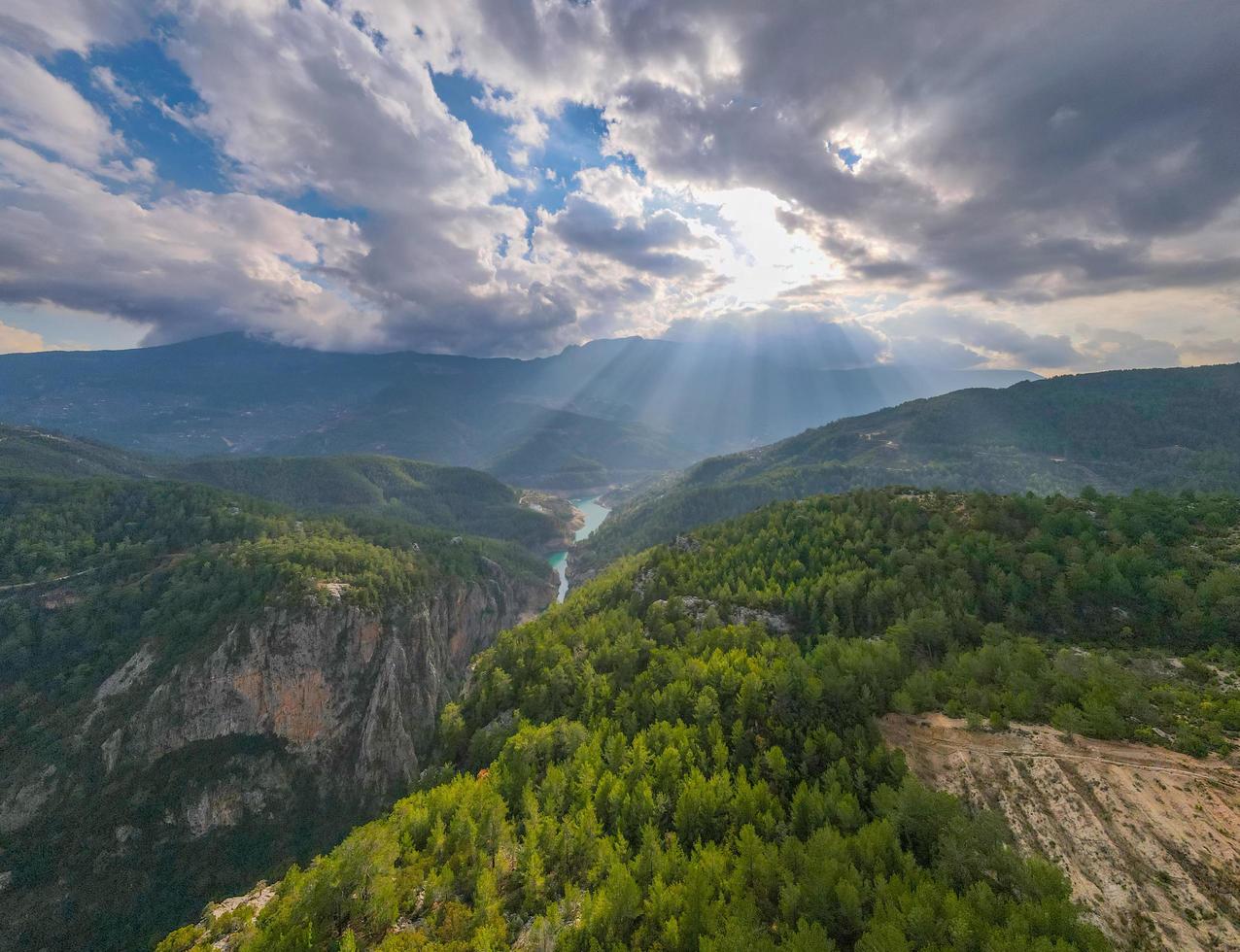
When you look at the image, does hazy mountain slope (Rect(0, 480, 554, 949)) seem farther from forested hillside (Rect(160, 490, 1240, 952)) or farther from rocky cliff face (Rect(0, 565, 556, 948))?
forested hillside (Rect(160, 490, 1240, 952))

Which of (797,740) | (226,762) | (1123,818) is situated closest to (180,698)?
(226,762)

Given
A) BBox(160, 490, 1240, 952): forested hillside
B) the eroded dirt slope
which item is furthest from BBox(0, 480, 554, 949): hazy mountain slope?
the eroded dirt slope

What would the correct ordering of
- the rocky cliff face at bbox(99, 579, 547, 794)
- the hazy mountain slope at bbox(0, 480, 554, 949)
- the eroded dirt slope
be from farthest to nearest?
the rocky cliff face at bbox(99, 579, 547, 794) → the hazy mountain slope at bbox(0, 480, 554, 949) → the eroded dirt slope

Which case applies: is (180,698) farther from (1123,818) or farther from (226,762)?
(1123,818)

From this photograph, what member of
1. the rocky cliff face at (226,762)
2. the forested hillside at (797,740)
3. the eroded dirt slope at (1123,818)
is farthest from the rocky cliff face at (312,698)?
the eroded dirt slope at (1123,818)

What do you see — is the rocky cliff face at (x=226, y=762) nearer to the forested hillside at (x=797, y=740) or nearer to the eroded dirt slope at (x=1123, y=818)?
the forested hillside at (x=797, y=740)

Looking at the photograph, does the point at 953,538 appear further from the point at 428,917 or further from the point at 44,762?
the point at 44,762
